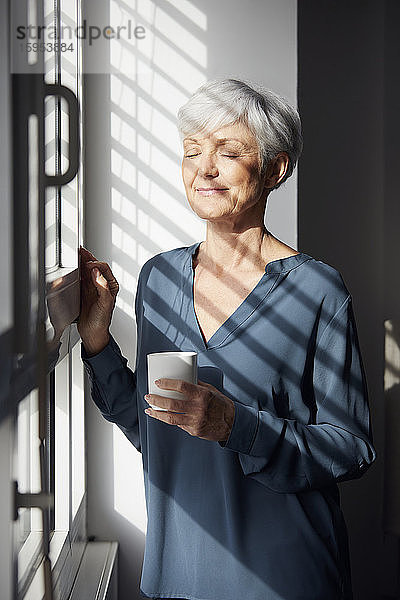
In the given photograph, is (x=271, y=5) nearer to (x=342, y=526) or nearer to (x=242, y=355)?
(x=242, y=355)

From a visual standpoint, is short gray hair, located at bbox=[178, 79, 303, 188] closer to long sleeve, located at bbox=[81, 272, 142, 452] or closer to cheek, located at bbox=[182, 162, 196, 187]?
cheek, located at bbox=[182, 162, 196, 187]

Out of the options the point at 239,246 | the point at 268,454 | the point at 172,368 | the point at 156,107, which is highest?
the point at 156,107

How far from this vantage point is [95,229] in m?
1.40

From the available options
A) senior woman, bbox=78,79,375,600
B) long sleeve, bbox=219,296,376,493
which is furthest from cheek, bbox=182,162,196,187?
long sleeve, bbox=219,296,376,493

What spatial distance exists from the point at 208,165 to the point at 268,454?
0.37 meters

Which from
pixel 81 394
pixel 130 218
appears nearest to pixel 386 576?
pixel 81 394

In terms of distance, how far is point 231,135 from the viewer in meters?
1.03

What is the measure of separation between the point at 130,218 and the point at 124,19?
336 mm

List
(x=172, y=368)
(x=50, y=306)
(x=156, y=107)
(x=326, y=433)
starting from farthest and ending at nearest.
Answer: (x=156, y=107), (x=326, y=433), (x=172, y=368), (x=50, y=306)

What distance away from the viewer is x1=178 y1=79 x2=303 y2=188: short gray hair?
1.02 meters

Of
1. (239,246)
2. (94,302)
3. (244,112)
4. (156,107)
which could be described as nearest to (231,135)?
(244,112)

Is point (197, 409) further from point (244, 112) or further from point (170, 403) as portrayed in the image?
point (244, 112)

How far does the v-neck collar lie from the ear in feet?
0.34

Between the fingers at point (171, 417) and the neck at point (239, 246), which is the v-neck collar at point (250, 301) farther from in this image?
the fingers at point (171, 417)
